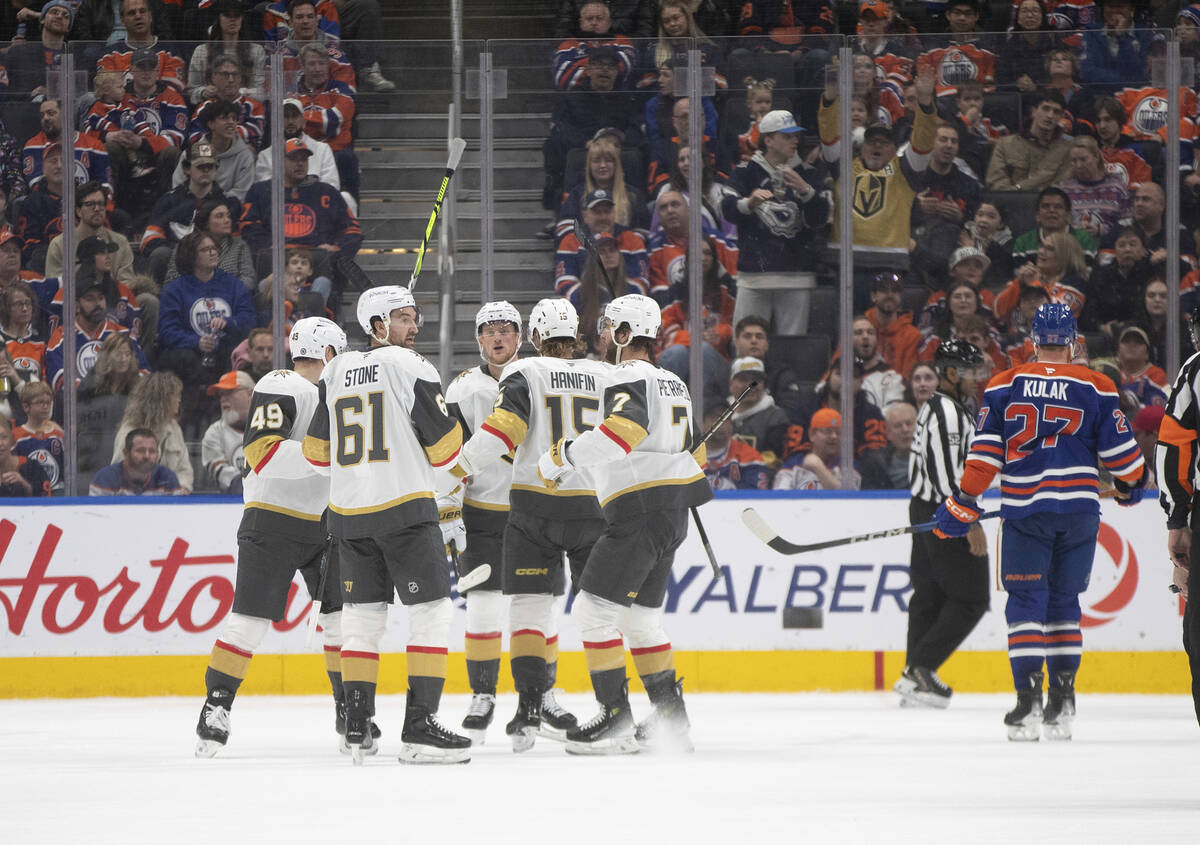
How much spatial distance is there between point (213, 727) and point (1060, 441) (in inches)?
112

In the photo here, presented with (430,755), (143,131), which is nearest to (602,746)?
(430,755)

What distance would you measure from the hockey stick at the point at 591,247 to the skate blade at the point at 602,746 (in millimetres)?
2650

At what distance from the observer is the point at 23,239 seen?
736 cm

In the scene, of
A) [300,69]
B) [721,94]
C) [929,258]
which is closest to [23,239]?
[300,69]

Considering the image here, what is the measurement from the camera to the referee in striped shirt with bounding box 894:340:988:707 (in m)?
6.43

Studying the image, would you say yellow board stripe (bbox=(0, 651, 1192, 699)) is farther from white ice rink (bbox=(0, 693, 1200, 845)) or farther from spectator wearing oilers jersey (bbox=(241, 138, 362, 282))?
spectator wearing oilers jersey (bbox=(241, 138, 362, 282))

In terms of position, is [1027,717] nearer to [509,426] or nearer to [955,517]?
[955,517]

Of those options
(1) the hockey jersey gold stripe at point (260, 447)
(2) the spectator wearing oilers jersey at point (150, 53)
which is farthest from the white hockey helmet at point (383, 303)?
(2) the spectator wearing oilers jersey at point (150, 53)

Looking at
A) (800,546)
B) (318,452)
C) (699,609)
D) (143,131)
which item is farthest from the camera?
(143,131)

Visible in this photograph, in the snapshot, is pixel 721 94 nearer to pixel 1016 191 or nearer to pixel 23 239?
pixel 1016 191

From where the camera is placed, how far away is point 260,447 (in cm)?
507

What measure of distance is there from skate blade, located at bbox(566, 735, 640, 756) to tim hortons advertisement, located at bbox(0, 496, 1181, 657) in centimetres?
205

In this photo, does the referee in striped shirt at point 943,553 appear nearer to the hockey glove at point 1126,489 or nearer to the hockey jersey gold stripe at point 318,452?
the hockey glove at point 1126,489

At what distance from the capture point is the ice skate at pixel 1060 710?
210 inches
